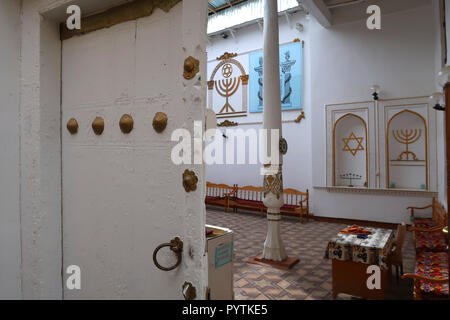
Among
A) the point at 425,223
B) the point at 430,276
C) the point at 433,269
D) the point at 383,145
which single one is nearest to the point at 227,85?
the point at 383,145

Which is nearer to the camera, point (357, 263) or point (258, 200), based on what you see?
point (357, 263)

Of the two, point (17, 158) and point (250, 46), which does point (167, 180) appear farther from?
point (250, 46)

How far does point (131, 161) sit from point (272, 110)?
346 centimetres

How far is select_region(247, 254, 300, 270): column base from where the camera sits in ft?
14.1

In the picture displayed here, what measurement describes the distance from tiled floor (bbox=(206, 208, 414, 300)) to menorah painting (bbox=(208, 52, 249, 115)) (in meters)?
4.08

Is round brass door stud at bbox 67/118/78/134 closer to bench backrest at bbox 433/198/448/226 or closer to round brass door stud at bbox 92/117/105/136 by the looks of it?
round brass door stud at bbox 92/117/105/136

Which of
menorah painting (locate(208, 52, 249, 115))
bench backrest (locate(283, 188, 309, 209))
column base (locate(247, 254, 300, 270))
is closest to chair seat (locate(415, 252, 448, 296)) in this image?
column base (locate(247, 254, 300, 270))

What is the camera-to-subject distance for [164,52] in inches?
49.3

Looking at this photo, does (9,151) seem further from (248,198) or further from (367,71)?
(248,198)

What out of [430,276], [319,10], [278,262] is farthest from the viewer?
[319,10]

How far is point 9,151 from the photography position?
5.30 ft

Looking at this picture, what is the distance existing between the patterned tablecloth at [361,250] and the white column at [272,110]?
4.49ft

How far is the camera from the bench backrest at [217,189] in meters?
9.48
